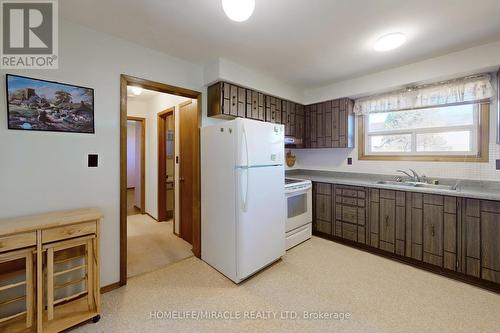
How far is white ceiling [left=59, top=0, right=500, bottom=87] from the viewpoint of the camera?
1.68m

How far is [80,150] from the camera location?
6.38 ft

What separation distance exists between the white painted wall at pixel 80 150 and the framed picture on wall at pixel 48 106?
0.05m

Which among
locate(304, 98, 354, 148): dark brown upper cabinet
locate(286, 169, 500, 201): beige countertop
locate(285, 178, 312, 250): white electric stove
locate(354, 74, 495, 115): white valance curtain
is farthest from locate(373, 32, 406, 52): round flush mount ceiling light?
locate(285, 178, 312, 250): white electric stove

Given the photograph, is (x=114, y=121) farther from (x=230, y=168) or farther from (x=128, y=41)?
(x=230, y=168)

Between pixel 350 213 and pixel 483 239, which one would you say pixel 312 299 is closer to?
pixel 350 213

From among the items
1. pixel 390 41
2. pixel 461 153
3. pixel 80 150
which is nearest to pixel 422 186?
pixel 461 153

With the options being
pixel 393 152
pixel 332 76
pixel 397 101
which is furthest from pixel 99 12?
pixel 393 152

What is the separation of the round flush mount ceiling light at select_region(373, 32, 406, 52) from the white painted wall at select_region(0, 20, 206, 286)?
2402 millimetres

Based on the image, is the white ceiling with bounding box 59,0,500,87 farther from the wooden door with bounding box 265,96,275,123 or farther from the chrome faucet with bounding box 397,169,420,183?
the chrome faucet with bounding box 397,169,420,183

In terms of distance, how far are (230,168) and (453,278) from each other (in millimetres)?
2674

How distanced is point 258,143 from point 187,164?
4.62 feet

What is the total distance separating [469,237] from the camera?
2.20 m

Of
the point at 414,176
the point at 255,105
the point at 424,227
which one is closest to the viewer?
the point at 424,227
